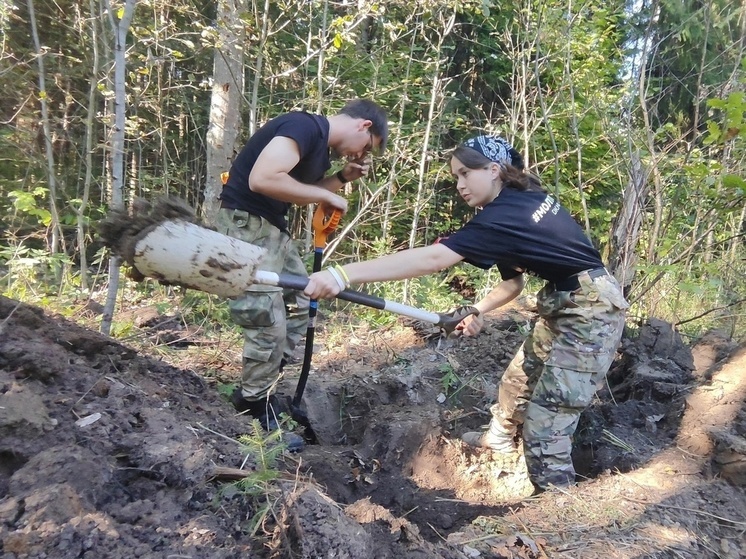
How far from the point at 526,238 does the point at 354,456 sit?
5.76 ft

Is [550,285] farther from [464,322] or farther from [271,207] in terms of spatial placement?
[271,207]

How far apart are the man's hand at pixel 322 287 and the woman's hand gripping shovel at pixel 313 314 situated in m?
0.85

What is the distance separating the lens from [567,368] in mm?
2945

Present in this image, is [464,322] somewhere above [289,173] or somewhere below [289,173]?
below

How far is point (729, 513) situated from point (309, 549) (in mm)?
2236

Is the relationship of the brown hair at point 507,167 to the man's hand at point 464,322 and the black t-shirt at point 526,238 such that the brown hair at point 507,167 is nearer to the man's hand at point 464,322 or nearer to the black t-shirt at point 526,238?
the black t-shirt at point 526,238

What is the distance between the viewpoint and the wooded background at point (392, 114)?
4.76 m

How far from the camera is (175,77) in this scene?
8.09m

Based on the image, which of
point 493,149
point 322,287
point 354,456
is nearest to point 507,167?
point 493,149

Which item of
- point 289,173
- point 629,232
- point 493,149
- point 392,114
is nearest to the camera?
point 493,149

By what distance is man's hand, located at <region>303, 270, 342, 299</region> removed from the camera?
236 cm

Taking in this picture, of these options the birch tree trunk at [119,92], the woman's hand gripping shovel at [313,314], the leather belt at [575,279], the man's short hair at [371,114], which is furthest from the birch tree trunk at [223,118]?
the leather belt at [575,279]

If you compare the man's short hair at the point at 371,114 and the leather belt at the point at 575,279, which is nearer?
the leather belt at the point at 575,279

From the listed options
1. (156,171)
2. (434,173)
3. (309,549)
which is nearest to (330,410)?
(309,549)
